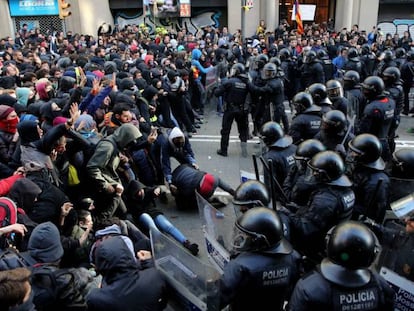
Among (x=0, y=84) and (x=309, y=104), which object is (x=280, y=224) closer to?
(x=309, y=104)

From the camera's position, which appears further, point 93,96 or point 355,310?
point 93,96

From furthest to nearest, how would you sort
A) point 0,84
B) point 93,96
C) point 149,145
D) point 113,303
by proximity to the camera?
point 0,84 < point 93,96 < point 149,145 < point 113,303

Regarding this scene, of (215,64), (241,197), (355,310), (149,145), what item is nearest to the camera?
(355,310)

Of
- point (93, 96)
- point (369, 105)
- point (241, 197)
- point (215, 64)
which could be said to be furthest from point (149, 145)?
point (215, 64)

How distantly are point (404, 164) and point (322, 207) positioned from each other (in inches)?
46.8

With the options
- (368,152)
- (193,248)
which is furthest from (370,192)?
(193,248)

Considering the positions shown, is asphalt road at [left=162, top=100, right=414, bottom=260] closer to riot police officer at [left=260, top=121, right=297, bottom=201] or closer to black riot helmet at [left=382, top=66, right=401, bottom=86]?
riot police officer at [left=260, top=121, right=297, bottom=201]

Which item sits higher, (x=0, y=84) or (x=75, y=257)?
(x=0, y=84)

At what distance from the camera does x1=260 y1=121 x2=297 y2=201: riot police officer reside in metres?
4.70

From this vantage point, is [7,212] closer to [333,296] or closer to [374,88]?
[333,296]

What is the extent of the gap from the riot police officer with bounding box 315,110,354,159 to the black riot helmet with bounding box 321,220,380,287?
8.37 ft

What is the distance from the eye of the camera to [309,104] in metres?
6.10

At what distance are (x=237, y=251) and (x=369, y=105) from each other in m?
4.13

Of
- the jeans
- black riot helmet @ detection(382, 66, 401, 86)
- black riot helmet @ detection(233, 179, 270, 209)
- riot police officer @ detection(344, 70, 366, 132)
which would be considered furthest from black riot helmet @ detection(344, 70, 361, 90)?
black riot helmet @ detection(233, 179, 270, 209)
